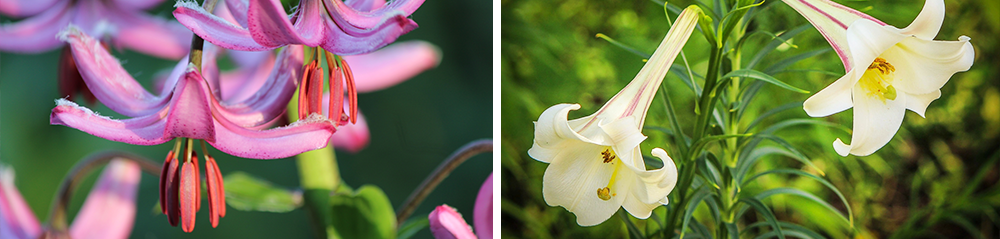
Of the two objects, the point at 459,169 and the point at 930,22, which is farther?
the point at 459,169

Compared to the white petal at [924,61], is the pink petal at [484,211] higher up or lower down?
lower down

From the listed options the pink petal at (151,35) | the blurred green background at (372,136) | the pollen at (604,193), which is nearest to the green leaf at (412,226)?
the blurred green background at (372,136)

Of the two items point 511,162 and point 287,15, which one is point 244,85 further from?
point 511,162

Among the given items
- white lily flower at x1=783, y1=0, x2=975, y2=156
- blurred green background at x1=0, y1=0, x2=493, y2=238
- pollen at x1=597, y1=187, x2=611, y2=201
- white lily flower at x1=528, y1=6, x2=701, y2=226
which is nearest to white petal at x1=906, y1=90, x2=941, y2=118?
white lily flower at x1=783, y1=0, x2=975, y2=156

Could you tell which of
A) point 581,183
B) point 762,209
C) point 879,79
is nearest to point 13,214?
point 581,183

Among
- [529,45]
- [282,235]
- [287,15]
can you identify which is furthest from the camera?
[529,45]

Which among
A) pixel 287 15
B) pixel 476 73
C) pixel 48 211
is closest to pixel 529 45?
pixel 476 73

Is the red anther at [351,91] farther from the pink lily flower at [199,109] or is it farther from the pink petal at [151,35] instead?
the pink petal at [151,35]
